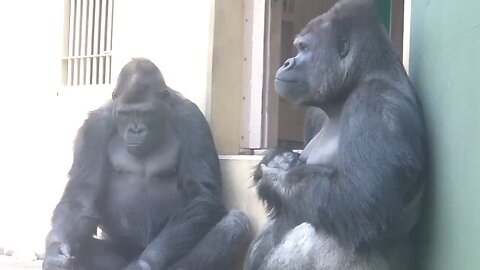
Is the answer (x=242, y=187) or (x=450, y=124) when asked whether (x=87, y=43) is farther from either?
(x=450, y=124)

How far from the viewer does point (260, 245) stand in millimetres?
3594

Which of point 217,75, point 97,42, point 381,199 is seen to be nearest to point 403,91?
point 381,199

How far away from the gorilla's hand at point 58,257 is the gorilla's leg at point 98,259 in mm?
124

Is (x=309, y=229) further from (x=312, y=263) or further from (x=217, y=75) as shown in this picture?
(x=217, y=75)

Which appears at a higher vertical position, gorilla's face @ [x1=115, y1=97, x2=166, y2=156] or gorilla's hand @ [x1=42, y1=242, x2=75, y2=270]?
gorilla's face @ [x1=115, y1=97, x2=166, y2=156]

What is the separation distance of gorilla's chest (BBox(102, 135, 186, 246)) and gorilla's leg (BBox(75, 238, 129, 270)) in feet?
0.40

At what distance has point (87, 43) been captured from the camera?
630 centimetres

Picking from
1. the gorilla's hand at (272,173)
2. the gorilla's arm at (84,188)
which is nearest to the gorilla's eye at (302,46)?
the gorilla's hand at (272,173)

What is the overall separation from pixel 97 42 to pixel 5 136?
3.95 ft

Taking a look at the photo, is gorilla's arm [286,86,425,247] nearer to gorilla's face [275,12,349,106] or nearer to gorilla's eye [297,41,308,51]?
gorilla's face [275,12,349,106]

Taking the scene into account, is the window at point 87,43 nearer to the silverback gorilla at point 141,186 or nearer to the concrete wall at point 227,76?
the concrete wall at point 227,76

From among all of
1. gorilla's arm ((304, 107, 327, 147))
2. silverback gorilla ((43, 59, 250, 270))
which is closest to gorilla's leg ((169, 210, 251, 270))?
silverback gorilla ((43, 59, 250, 270))

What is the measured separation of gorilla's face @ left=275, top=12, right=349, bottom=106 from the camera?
11.2ft

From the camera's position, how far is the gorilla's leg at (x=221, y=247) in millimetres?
4070
